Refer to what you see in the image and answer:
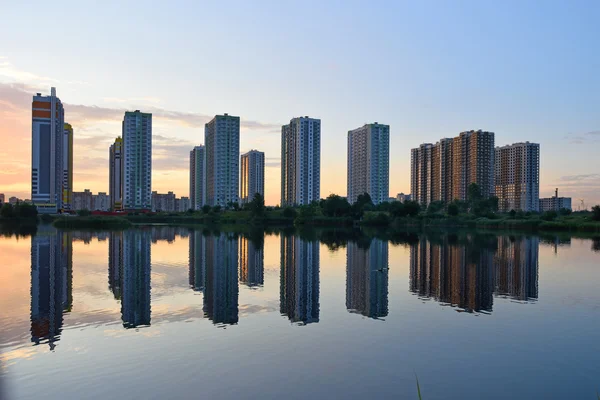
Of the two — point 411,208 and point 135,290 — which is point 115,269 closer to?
point 135,290

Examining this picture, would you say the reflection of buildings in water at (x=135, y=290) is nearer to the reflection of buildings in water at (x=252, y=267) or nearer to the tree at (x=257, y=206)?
the reflection of buildings in water at (x=252, y=267)

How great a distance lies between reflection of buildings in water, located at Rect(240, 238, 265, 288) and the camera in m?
38.3

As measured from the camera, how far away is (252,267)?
46.7m

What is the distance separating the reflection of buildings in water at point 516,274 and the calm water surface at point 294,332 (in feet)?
1.12

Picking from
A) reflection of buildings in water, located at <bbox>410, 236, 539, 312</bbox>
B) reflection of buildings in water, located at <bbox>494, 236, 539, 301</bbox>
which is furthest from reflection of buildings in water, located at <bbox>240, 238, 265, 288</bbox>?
reflection of buildings in water, located at <bbox>494, 236, 539, 301</bbox>

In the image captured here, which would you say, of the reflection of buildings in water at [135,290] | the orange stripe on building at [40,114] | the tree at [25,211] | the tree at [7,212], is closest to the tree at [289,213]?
the tree at [25,211]

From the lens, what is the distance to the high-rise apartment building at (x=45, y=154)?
17175 cm

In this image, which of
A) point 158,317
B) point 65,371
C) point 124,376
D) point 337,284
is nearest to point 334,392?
point 124,376

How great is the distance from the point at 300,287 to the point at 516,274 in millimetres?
22356

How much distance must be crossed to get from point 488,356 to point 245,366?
1022 cm

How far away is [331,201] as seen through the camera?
162 metres

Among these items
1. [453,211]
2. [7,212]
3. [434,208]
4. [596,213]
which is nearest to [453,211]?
[453,211]

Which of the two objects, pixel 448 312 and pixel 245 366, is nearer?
pixel 245 366

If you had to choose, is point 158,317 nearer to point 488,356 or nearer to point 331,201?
point 488,356
